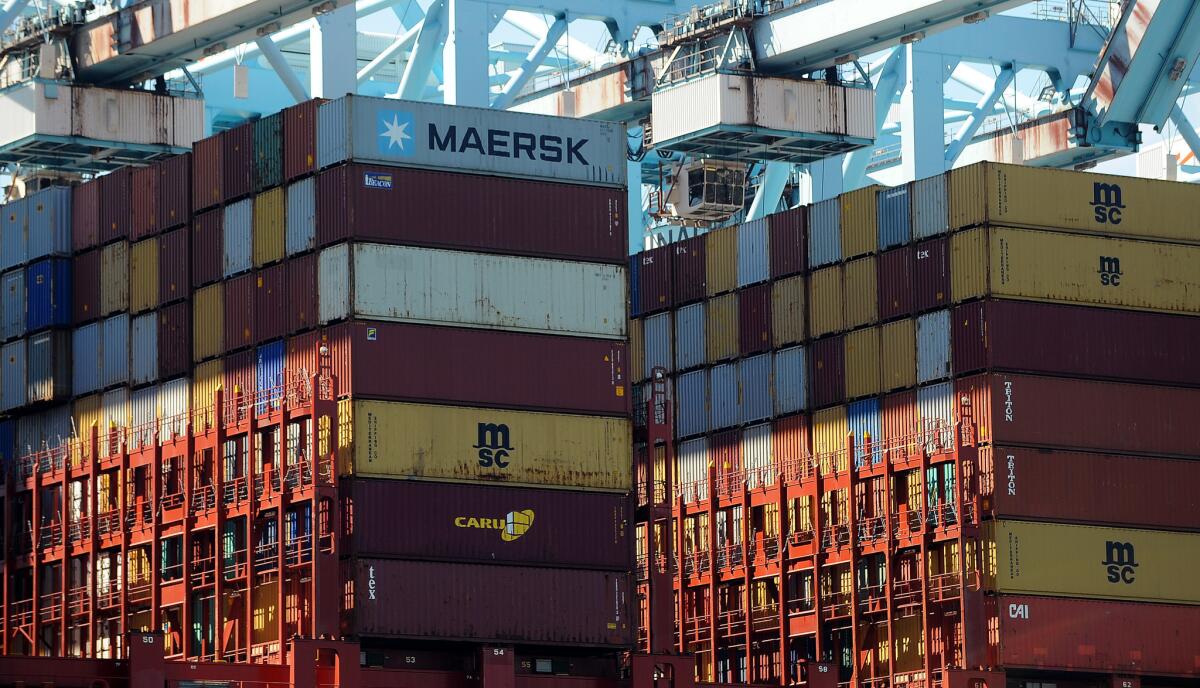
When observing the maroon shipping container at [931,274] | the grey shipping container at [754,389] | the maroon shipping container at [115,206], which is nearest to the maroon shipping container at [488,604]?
the maroon shipping container at [931,274]

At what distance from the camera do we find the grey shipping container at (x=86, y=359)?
63.7m

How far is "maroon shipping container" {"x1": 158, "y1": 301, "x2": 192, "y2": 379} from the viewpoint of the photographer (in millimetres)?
60562

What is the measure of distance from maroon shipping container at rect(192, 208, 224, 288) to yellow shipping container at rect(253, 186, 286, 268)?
1.43 meters

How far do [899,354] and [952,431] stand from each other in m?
3.05

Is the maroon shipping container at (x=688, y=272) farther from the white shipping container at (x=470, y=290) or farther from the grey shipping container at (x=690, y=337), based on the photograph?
the white shipping container at (x=470, y=290)

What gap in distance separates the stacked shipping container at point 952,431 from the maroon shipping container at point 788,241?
0.22 feet

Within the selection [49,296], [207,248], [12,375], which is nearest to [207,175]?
[207,248]

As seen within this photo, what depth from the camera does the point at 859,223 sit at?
2608 inches

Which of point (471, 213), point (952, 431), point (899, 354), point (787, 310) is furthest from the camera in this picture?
point (787, 310)

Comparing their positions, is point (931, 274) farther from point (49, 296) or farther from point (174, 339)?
point (49, 296)

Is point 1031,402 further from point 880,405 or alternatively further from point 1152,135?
point 1152,135

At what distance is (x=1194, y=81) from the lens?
301 ft

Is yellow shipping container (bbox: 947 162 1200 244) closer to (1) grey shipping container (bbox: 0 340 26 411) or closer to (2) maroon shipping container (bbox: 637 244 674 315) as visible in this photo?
(2) maroon shipping container (bbox: 637 244 674 315)

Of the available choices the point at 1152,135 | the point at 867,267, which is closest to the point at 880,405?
the point at 867,267
